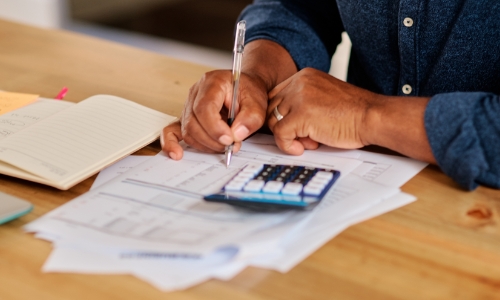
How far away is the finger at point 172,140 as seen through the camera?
881 millimetres

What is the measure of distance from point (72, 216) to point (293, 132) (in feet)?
1.12

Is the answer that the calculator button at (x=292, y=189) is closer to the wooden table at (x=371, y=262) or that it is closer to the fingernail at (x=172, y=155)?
the wooden table at (x=371, y=262)

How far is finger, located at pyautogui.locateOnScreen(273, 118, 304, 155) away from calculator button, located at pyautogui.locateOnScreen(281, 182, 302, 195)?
0.16m

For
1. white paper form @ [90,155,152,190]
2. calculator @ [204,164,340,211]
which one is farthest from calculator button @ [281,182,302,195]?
white paper form @ [90,155,152,190]

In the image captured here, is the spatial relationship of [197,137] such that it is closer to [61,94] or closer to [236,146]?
[236,146]

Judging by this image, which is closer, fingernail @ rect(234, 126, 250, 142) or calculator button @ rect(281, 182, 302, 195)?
calculator button @ rect(281, 182, 302, 195)

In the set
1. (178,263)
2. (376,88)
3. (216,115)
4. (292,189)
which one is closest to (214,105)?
(216,115)

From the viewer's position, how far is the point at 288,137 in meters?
0.90

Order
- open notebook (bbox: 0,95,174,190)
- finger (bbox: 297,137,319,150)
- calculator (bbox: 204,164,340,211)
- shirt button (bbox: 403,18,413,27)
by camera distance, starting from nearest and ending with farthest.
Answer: calculator (bbox: 204,164,340,211)
open notebook (bbox: 0,95,174,190)
finger (bbox: 297,137,319,150)
shirt button (bbox: 403,18,413,27)

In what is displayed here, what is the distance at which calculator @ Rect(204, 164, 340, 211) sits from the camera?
704 mm

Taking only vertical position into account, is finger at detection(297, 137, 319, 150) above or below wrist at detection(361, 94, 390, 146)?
below

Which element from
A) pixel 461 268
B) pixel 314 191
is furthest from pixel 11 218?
pixel 461 268

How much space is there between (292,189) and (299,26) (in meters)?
0.61

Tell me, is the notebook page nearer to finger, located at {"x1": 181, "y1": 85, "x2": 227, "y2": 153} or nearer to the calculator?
finger, located at {"x1": 181, "y1": 85, "x2": 227, "y2": 153}
